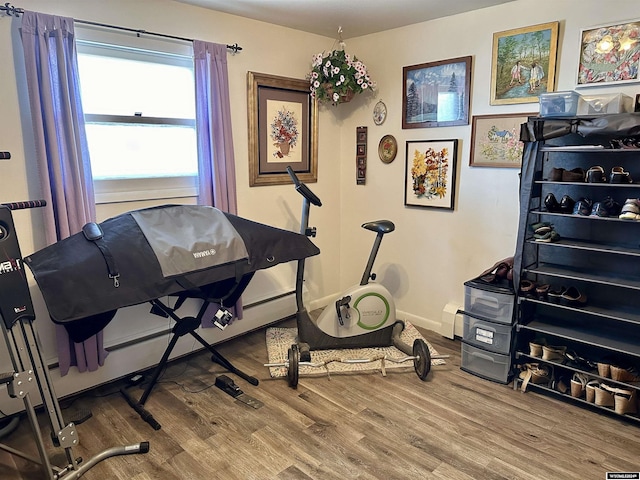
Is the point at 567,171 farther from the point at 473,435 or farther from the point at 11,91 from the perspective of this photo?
the point at 11,91

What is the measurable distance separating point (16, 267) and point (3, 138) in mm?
915

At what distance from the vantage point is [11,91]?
2342 mm

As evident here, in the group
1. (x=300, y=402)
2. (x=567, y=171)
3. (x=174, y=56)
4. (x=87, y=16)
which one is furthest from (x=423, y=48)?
(x=300, y=402)

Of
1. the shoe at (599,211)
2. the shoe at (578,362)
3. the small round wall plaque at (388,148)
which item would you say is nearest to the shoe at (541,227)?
the shoe at (599,211)

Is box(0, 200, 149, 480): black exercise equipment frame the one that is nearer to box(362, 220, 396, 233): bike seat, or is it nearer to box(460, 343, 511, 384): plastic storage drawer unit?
box(362, 220, 396, 233): bike seat

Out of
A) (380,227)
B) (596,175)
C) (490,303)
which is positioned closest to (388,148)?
(380,227)

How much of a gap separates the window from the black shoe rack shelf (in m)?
2.20

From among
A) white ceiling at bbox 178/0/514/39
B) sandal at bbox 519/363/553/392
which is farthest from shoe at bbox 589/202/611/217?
white ceiling at bbox 178/0/514/39

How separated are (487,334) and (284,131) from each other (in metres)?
2.13

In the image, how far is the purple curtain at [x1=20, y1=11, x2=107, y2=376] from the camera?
2.33 metres

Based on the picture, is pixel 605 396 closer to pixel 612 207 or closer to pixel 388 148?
pixel 612 207

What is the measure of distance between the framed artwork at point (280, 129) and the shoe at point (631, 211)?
2303 millimetres

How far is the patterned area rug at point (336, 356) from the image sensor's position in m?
3.02

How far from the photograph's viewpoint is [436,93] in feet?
11.2
